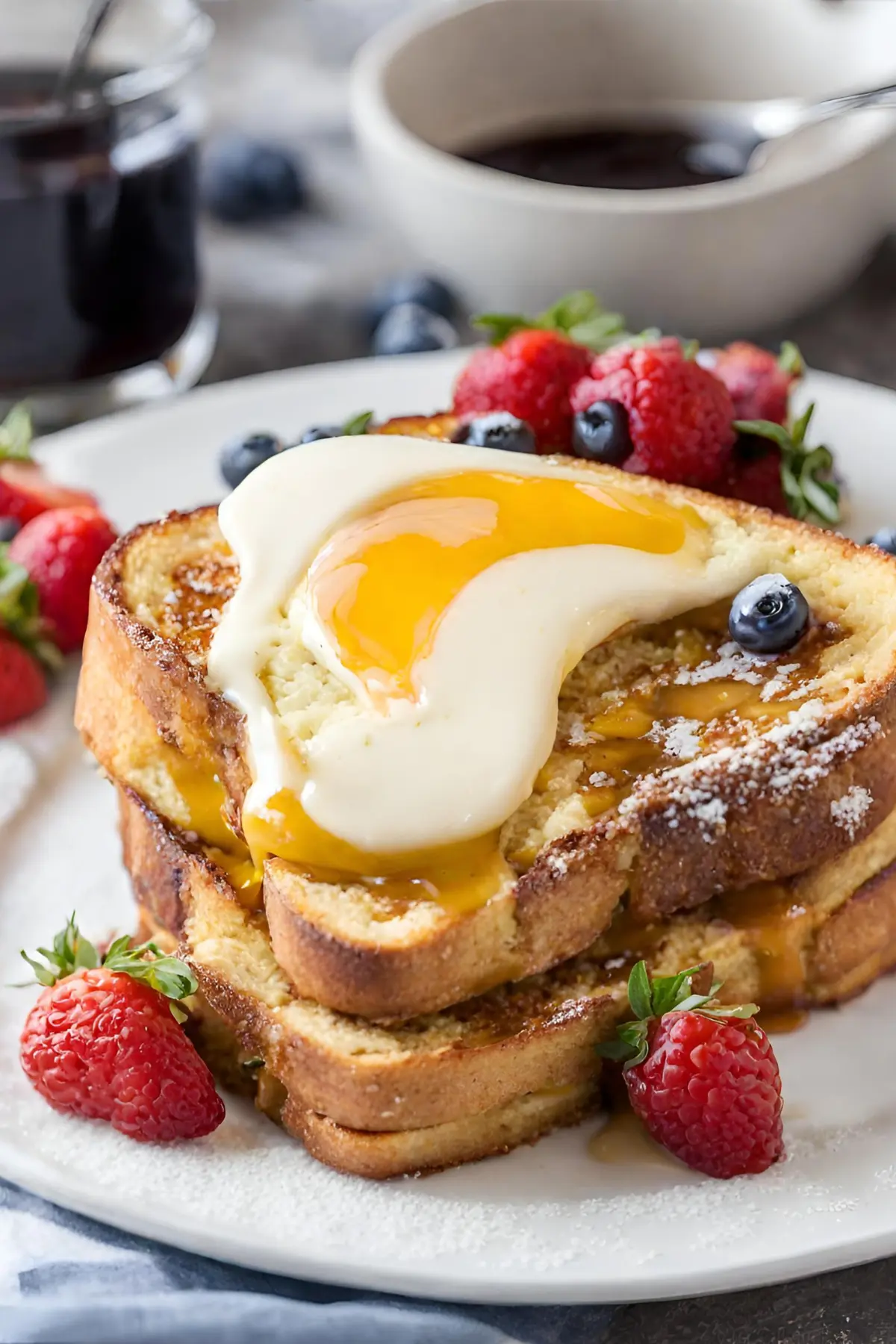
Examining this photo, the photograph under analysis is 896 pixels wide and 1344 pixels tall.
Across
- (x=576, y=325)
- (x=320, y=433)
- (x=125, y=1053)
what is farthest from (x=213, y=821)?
(x=576, y=325)

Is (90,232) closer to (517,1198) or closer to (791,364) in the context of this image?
(791,364)

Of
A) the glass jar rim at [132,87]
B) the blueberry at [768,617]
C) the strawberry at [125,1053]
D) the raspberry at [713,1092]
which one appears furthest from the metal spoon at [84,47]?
the raspberry at [713,1092]

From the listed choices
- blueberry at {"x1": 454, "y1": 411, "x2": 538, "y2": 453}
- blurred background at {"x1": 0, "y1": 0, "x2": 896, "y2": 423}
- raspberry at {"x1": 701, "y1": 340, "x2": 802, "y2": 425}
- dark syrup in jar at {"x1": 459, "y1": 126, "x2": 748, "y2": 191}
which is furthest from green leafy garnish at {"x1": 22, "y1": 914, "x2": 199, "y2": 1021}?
dark syrup in jar at {"x1": 459, "y1": 126, "x2": 748, "y2": 191}

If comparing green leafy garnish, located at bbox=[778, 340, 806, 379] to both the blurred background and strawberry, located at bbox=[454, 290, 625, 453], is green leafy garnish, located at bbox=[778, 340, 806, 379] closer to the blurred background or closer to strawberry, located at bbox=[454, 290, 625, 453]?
strawberry, located at bbox=[454, 290, 625, 453]

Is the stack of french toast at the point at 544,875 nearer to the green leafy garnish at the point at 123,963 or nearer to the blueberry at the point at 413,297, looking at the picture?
Result: the green leafy garnish at the point at 123,963

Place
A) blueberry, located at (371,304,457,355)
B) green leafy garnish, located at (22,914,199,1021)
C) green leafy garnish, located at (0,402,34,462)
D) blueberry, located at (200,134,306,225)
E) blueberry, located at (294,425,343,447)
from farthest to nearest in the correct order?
blueberry, located at (200,134,306,225)
blueberry, located at (371,304,457,355)
green leafy garnish, located at (0,402,34,462)
blueberry, located at (294,425,343,447)
green leafy garnish, located at (22,914,199,1021)

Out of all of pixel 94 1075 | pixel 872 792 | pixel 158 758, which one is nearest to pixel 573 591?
pixel 872 792
